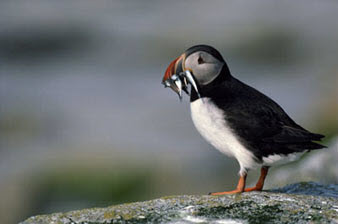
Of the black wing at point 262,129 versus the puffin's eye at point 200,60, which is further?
the puffin's eye at point 200,60

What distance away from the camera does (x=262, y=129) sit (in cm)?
573

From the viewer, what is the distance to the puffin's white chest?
226 inches

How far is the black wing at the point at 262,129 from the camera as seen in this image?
5.71m

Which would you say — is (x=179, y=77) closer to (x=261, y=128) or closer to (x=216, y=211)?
(x=261, y=128)


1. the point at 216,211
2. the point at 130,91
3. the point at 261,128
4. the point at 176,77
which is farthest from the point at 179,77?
the point at 130,91

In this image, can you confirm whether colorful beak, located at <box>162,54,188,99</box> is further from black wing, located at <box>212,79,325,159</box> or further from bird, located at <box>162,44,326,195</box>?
black wing, located at <box>212,79,325,159</box>

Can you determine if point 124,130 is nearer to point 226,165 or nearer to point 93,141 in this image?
point 93,141

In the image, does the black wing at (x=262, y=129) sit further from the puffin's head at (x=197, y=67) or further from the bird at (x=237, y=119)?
the puffin's head at (x=197, y=67)

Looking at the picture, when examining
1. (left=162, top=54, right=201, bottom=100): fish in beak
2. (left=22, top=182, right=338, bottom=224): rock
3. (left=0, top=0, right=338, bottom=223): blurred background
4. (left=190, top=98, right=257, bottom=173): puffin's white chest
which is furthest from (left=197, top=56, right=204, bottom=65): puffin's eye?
(left=0, top=0, right=338, bottom=223): blurred background

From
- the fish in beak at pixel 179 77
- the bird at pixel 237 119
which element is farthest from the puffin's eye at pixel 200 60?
the fish in beak at pixel 179 77

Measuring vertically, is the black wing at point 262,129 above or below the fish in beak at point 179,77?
below

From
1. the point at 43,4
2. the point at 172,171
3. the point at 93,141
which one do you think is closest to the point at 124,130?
the point at 93,141

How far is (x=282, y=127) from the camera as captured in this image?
580 cm

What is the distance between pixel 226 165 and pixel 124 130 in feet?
7.85
